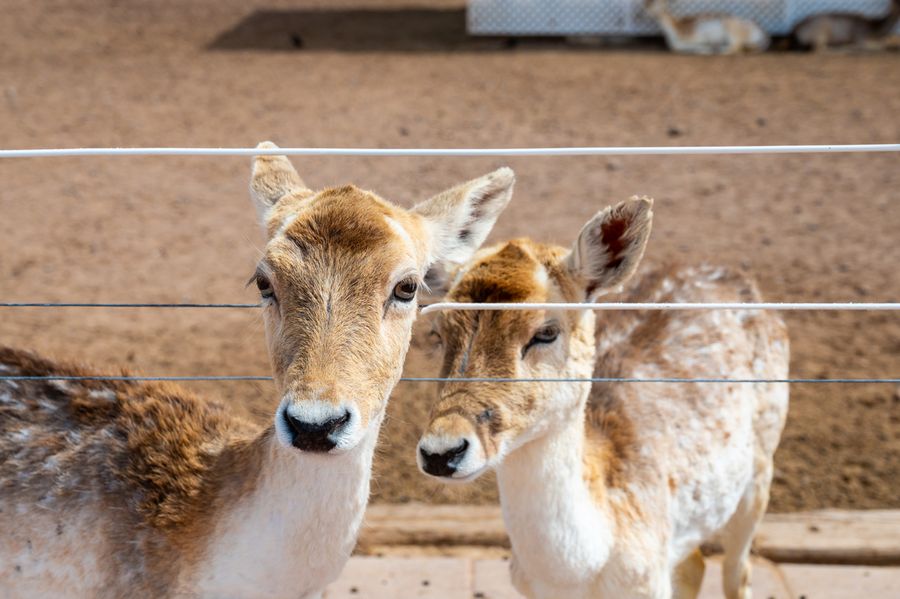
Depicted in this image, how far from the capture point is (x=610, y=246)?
148 inches

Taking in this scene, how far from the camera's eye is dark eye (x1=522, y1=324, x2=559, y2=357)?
3.77 meters

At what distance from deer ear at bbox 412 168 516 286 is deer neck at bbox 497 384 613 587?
66 cm

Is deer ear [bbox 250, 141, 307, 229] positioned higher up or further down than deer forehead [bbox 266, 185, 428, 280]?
further down

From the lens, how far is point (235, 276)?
7969 mm

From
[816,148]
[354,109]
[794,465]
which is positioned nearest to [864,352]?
[794,465]

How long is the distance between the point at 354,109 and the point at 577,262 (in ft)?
27.8

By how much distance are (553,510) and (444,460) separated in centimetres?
56

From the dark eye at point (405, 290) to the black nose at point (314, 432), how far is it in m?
0.52

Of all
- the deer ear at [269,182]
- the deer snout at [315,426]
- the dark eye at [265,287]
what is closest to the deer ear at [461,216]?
the deer ear at [269,182]

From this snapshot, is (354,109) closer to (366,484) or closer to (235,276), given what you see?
(235,276)

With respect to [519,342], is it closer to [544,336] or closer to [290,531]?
[544,336]

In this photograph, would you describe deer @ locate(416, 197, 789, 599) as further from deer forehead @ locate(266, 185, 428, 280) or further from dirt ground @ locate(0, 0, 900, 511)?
dirt ground @ locate(0, 0, 900, 511)

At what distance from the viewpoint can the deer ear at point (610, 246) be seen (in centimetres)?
359

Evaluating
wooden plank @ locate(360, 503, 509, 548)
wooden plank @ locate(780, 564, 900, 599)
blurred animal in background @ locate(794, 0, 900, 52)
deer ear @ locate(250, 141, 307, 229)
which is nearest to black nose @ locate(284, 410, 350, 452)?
deer ear @ locate(250, 141, 307, 229)
